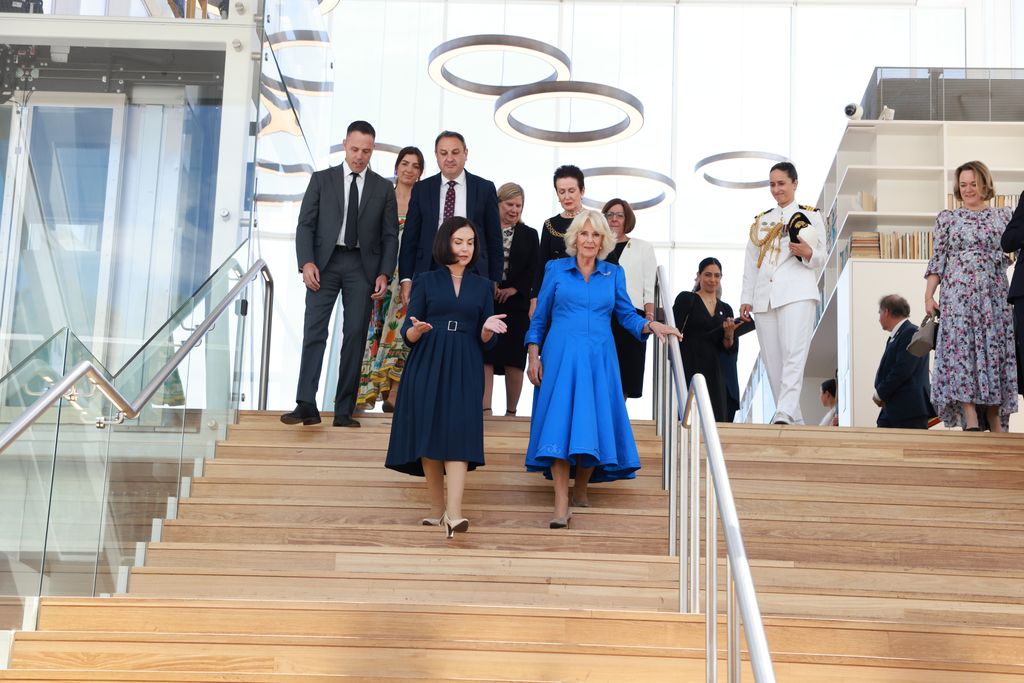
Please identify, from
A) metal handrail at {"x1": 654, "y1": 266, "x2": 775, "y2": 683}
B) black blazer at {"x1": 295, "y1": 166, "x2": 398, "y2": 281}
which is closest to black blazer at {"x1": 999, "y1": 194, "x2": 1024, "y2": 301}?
metal handrail at {"x1": 654, "y1": 266, "x2": 775, "y2": 683}

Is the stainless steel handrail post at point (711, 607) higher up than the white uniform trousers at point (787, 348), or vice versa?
the white uniform trousers at point (787, 348)

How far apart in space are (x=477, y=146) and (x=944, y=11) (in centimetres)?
693

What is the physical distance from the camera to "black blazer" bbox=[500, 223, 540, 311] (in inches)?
284

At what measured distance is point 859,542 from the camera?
17.4 ft

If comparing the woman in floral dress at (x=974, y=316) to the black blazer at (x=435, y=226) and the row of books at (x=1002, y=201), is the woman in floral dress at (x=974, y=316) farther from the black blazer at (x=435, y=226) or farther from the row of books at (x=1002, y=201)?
the row of books at (x=1002, y=201)

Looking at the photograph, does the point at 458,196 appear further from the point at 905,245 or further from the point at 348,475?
the point at 905,245

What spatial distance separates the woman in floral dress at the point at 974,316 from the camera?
6746 millimetres

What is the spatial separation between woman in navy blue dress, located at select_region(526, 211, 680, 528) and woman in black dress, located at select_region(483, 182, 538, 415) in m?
1.05

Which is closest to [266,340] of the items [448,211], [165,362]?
[448,211]

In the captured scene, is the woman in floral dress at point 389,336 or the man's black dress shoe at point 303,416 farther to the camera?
the woman in floral dress at point 389,336

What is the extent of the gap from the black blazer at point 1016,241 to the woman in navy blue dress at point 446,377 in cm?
251

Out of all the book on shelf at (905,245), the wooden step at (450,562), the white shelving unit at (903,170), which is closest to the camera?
the wooden step at (450,562)

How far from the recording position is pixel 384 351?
24.6 feet

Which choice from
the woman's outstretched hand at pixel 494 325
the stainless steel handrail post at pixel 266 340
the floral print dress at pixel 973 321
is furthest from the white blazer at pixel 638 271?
the stainless steel handrail post at pixel 266 340
